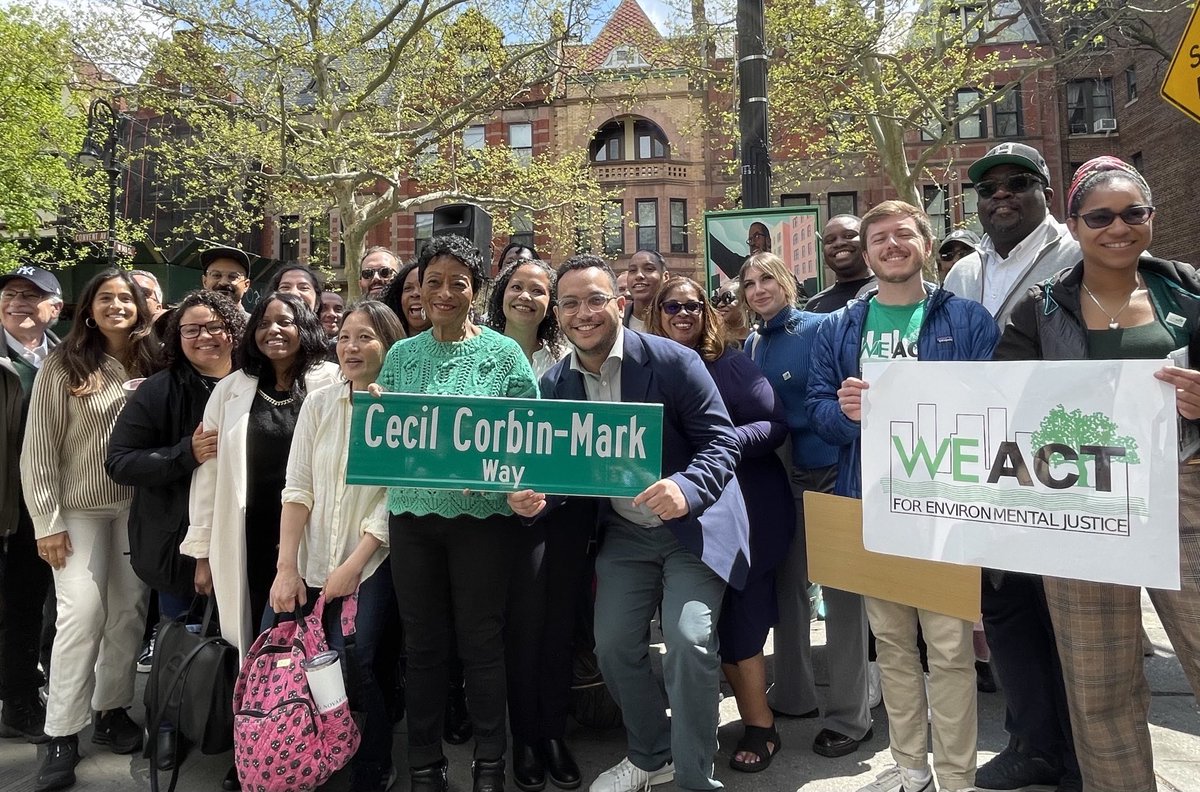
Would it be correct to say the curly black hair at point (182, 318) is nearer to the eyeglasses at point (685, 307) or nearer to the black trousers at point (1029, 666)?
the eyeglasses at point (685, 307)

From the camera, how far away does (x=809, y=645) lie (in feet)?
12.6

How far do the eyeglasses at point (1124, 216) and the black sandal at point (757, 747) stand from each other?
250 centimetres

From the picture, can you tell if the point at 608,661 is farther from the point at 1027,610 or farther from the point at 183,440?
the point at 183,440

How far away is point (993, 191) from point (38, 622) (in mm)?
5329

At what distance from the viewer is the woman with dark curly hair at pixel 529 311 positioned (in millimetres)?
3699

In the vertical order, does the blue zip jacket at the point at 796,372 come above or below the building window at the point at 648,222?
below

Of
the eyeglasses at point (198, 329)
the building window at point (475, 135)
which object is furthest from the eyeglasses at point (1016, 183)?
the building window at point (475, 135)

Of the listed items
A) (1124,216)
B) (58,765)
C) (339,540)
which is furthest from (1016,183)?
(58,765)

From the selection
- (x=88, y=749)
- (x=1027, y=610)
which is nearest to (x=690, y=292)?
(x=1027, y=610)

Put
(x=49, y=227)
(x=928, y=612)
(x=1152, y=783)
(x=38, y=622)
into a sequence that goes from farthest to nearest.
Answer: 1. (x=49, y=227)
2. (x=38, y=622)
3. (x=928, y=612)
4. (x=1152, y=783)

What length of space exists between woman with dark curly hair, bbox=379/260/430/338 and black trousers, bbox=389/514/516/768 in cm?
140

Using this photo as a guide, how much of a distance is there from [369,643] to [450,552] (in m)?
0.65

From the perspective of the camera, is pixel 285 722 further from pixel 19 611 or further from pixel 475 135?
pixel 475 135

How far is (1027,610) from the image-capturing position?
10.3ft
